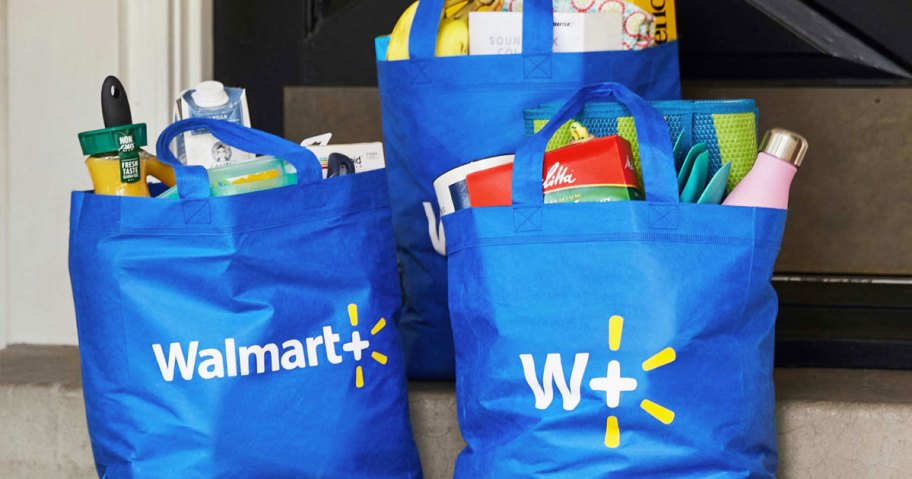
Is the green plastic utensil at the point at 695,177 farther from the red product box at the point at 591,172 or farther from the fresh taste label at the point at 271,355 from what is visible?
the fresh taste label at the point at 271,355

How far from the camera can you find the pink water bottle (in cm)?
124

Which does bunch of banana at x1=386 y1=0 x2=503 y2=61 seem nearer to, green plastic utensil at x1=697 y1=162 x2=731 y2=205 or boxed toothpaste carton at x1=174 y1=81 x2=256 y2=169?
boxed toothpaste carton at x1=174 y1=81 x2=256 y2=169

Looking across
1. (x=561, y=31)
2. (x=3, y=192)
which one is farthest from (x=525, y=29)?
(x=3, y=192)

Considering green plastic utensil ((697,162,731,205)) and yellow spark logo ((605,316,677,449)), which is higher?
green plastic utensil ((697,162,731,205))

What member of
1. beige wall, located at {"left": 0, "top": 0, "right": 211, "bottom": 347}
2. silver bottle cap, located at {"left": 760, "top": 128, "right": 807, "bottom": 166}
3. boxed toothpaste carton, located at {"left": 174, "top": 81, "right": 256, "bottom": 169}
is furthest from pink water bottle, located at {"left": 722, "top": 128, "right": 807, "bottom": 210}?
beige wall, located at {"left": 0, "top": 0, "right": 211, "bottom": 347}

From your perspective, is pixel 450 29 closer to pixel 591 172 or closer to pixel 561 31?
pixel 561 31

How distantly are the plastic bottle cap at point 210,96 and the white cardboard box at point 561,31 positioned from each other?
334mm

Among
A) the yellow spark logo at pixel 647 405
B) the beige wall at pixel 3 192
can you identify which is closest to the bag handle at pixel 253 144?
the yellow spark logo at pixel 647 405

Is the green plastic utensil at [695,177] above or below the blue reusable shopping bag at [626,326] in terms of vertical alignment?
above

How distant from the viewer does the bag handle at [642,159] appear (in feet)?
3.98

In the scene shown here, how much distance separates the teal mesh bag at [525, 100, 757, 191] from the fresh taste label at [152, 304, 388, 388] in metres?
0.33

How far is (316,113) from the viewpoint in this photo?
1.97m

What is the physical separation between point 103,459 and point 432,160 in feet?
1.83

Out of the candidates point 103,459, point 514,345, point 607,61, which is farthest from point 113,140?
point 607,61
